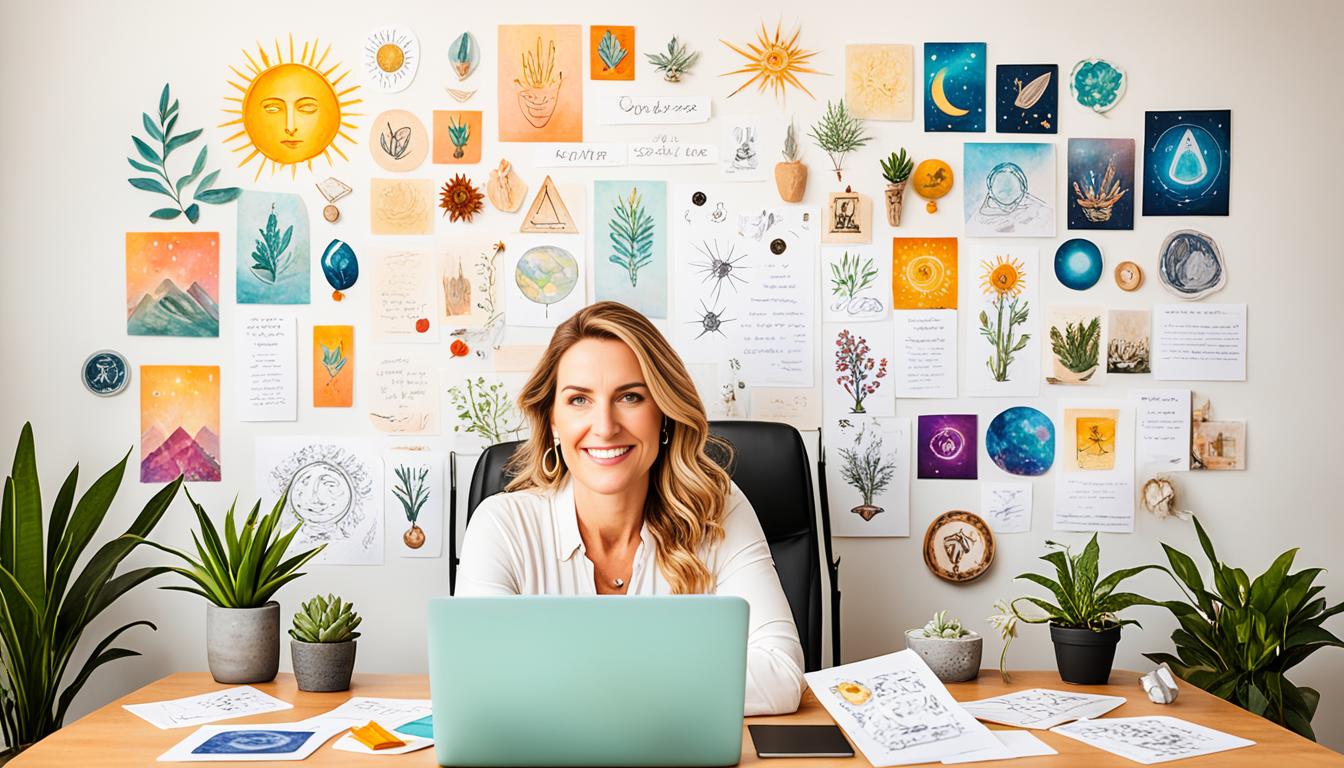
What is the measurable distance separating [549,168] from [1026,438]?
134 centimetres

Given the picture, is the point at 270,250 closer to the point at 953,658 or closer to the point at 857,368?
the point at 857,368

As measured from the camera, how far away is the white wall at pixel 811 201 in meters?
2.67

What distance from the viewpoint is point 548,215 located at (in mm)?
2666

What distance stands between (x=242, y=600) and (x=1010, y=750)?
1400 mm

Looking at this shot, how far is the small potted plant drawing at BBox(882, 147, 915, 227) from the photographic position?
104 inches

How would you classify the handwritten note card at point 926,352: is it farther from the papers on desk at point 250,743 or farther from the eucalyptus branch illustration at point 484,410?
the papers on desk at point 250,743

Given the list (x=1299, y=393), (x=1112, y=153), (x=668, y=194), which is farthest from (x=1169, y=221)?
(x=668, y=194)

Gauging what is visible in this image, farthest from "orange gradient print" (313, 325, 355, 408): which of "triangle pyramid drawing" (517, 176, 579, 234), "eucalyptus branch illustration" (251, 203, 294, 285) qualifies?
"triangle pyramid drawing" (517, 176, 579, 234)

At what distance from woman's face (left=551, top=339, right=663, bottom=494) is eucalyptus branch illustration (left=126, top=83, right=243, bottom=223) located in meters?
1.19

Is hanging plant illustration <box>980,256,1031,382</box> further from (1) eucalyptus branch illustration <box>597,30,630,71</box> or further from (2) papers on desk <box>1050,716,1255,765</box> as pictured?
(2) papers on desk <box>1050,716,1255,765</box>

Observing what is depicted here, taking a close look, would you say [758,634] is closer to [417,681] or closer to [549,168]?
[417,681]

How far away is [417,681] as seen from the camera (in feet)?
6.42

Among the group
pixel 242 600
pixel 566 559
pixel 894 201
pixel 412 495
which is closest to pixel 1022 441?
pixel 894 201

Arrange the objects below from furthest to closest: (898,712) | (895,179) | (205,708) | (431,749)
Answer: (895,179) < (205,708) < (898,712) < (431,749)
